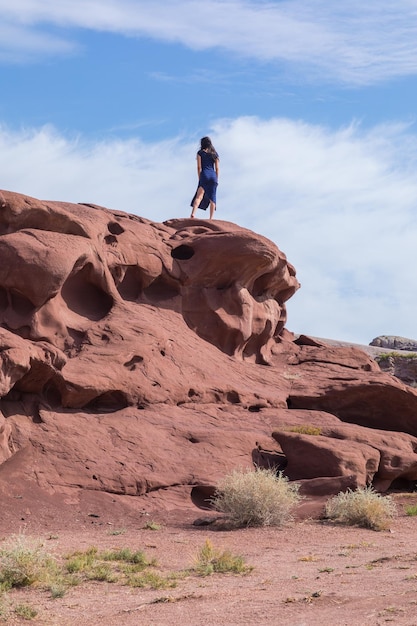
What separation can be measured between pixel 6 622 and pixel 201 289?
44.3 feet

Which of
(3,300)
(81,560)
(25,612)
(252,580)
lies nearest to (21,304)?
(3,300)

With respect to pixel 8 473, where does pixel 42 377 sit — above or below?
above

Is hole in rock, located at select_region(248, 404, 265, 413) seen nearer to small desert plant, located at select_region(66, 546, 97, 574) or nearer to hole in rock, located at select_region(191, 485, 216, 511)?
hole in rock, located at select_region(191, 485, 216, 511)

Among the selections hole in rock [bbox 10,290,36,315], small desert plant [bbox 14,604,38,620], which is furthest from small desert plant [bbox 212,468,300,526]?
small desert plant [bbox 14,604,38,620]

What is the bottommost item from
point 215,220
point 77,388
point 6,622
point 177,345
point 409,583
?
point 6,622

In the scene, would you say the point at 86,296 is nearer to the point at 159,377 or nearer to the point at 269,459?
the point at 159,377

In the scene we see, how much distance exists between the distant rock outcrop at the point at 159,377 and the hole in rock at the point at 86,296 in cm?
3

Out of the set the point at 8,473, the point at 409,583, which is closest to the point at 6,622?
the point at 409,583

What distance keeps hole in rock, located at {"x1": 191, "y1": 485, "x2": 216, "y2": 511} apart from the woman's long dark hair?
9554 millimetres

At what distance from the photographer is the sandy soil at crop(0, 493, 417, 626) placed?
941cm

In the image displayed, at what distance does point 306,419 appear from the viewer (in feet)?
68.6

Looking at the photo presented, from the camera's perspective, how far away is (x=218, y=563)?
40.0 ft

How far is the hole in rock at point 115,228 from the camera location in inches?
814

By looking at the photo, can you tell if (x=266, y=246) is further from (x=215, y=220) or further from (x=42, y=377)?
(x=42, y=377)
